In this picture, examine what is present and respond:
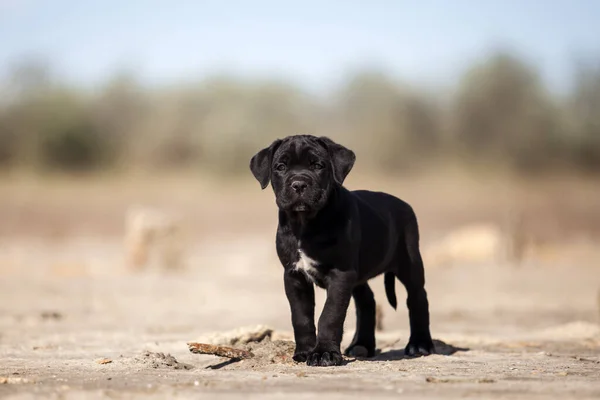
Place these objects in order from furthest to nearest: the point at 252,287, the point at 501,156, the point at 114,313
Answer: the point at 501,156, the point at 252,287, the point at 114,313

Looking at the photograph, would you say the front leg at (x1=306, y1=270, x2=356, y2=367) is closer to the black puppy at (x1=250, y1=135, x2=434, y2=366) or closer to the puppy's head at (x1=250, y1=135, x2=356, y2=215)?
the black puppy at (x1=250, y1=135, x2=434, y2=366)

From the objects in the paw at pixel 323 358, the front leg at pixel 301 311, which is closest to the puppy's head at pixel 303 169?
the front leg at pixel 301 311

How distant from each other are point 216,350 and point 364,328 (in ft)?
5.32

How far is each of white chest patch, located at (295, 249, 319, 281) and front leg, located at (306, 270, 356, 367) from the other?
0.16 m

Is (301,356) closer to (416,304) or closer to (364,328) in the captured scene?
(364,328)

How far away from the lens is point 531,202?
33.8m

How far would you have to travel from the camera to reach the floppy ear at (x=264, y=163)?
766 cm

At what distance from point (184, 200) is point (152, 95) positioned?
15.1 meters

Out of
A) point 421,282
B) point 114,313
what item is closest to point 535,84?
point 114,313

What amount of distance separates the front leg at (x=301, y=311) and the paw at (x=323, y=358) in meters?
0.21

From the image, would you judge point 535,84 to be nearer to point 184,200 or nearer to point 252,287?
point 184,200

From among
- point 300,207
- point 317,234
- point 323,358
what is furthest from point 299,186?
point 323,358

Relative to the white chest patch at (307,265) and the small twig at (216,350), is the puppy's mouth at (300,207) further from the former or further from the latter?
the small twig at (216,350)

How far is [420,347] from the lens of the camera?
8.53 meters
